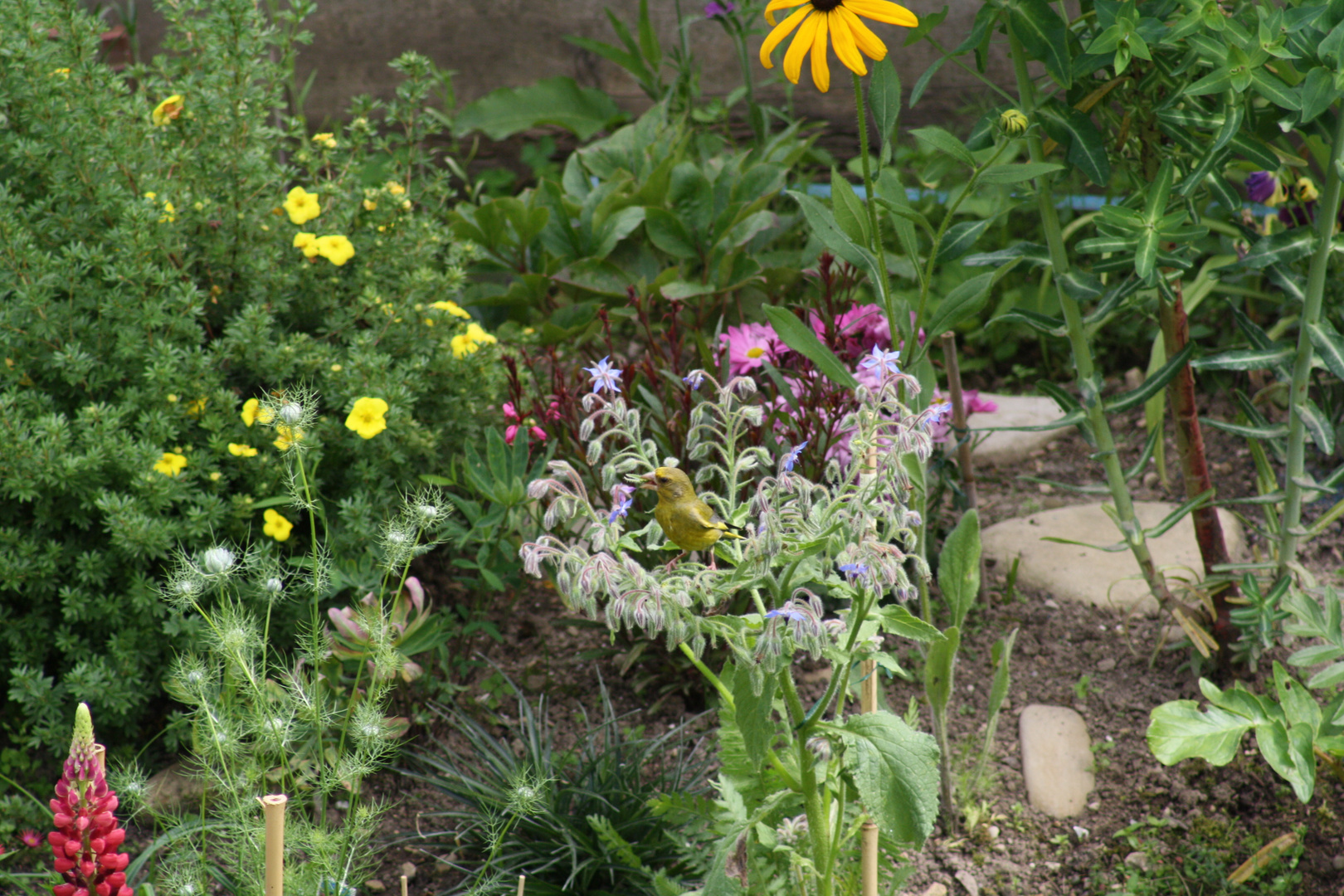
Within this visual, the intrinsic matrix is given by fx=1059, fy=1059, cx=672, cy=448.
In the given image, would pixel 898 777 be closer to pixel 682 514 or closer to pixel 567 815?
pixel 682 514

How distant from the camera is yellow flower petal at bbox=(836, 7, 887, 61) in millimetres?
1668

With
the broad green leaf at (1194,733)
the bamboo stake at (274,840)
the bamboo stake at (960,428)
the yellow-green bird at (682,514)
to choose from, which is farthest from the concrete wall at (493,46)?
the bamboo stake at (274,840)

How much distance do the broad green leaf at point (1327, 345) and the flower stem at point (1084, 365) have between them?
0.39 m

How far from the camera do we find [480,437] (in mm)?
2613

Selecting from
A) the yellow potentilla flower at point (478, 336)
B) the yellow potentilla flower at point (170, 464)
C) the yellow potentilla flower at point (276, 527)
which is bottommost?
the yellow potentilla flower at point (276, 527)

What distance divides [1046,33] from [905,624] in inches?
46.4

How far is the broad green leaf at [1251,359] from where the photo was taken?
2.08m

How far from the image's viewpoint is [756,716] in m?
1.39

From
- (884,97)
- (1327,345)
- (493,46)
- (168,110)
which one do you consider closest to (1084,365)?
(1327,345)

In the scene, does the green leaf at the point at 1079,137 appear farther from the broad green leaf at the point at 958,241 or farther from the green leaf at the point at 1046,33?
the broad green leaf at the point at 958,241

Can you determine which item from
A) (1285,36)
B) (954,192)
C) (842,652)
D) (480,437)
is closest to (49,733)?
(480,437)

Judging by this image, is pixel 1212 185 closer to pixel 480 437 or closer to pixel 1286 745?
pixel 1286 745

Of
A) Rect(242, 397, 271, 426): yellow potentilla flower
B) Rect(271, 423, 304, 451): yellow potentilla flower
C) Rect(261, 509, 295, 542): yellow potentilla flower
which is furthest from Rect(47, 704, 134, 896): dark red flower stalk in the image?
Rect(242, 397, 271, 426): yellow potentilla flower

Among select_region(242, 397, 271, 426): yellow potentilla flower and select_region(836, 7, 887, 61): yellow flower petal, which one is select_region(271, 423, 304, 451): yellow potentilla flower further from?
select_region(836, 7, 887, 61): yellow flower petal
